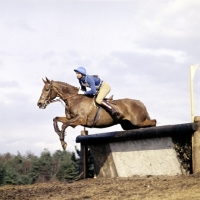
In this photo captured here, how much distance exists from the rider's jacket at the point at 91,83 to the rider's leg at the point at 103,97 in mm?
132

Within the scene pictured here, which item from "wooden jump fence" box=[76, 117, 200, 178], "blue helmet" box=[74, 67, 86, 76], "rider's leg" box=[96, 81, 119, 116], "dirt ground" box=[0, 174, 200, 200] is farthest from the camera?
"rider's leg" box=[96, 81, 119, 116]

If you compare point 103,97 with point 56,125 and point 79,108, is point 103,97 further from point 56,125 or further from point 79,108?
point 56,125

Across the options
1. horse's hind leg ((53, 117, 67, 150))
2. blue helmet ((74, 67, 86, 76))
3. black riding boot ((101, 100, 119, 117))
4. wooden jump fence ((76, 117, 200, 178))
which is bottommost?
wooden jump fence ((76, 117, 200, 178))

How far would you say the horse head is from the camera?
11438mm

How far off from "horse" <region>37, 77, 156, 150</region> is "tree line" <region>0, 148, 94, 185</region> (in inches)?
1959

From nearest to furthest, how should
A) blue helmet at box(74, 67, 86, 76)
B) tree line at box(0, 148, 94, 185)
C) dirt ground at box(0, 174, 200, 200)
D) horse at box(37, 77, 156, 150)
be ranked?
dirt ground at box(0, 174, 200, 200) < blue helmet at box(74, 67, 86, 76) < horse at box(37, 77, 156, 150) < tree line at box(0, 148, 94, 185)

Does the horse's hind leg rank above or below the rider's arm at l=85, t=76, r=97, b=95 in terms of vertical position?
below

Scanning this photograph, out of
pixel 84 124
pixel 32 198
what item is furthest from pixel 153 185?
pixel 84 124

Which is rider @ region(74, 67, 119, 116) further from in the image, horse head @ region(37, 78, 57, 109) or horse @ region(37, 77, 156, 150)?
horse head @ region(37, 78, 57, 109)

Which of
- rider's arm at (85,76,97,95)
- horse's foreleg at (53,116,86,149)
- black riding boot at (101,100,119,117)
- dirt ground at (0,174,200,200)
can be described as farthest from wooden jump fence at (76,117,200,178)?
rider's arm at (85,76,97,95)

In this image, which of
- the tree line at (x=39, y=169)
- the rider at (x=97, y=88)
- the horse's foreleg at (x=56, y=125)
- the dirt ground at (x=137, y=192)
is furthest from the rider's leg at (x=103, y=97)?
the tree line at (x=39, y=169)

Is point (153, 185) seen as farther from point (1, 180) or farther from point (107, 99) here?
point (1, 180)

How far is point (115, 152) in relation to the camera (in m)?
10.4

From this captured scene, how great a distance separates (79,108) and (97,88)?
668mm
